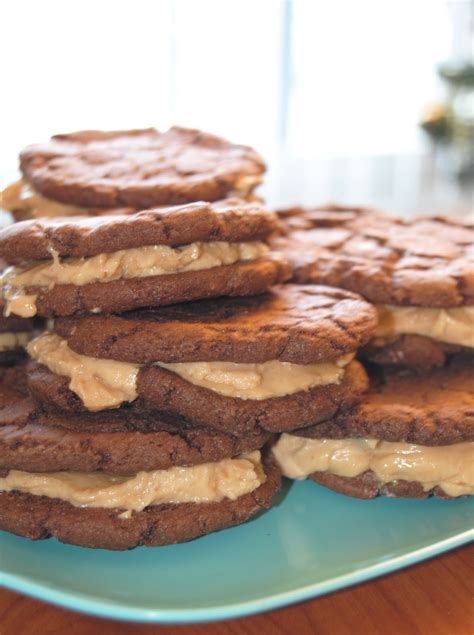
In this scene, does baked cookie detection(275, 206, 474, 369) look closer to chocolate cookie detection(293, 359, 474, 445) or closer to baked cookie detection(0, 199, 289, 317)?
chocolate cookie detection(293, 359, 474, 445)

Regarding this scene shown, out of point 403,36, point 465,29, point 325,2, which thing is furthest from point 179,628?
point 465,29

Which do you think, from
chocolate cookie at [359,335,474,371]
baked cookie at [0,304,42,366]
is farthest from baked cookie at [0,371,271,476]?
chocolate cookie at [359,335,474,371]

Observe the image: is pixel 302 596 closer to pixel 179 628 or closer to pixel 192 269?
pixel 179 628

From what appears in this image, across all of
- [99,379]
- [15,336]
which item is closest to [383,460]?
[99,379]

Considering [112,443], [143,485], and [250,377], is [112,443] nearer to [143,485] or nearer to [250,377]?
[143,485]

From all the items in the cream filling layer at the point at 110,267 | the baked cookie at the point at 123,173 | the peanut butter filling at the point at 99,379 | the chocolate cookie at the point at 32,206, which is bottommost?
the peanut butter filling at the point at 99,379

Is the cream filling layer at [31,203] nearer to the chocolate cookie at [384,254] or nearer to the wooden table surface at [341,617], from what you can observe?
the chocolate cookie at [384,254]

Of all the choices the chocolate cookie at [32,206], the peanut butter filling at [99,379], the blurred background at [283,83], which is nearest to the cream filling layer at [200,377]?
the peanut butter filling at [99,379]
